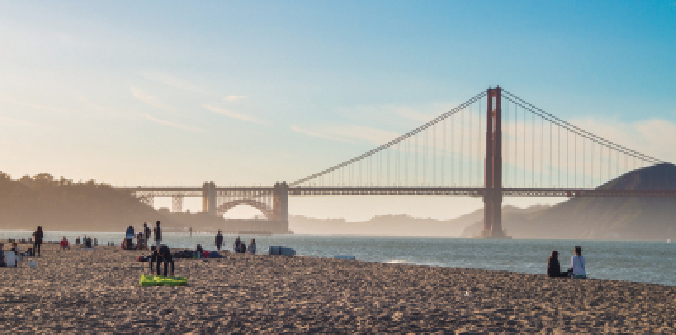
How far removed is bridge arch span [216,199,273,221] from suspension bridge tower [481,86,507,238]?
59406 mm

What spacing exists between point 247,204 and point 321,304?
6502 inches

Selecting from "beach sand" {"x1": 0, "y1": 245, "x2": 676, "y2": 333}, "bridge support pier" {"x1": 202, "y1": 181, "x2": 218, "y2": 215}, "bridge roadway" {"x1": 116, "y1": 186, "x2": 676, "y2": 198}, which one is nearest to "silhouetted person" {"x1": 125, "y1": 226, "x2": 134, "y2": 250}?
"beach sand" {"x1": 0, "y1": 245, "x2": 676, "y2": 333}

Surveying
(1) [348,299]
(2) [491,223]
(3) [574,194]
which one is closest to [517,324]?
(1) [348,299]

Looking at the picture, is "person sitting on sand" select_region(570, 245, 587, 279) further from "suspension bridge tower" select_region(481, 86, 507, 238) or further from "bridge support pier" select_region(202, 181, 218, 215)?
"bridge support pier" select_region(202, 181, 218, 215)

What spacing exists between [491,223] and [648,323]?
119325 mm

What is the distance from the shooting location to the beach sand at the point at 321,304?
41.5ft

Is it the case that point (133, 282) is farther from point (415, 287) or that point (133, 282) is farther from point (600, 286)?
point (600, 286)

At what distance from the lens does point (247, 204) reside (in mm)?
179250

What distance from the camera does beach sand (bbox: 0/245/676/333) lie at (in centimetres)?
1265

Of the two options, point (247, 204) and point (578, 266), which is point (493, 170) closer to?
point (247, 204)

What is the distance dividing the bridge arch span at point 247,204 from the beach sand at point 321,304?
147 m

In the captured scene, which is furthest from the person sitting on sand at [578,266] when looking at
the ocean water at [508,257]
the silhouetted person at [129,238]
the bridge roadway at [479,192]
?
the bridge roadway at [479,192]

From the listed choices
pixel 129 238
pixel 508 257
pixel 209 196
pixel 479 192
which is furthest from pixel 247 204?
pixel 129 238

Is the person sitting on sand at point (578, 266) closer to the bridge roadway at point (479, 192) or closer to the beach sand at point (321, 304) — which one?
the beach sand at point (321, 304)
